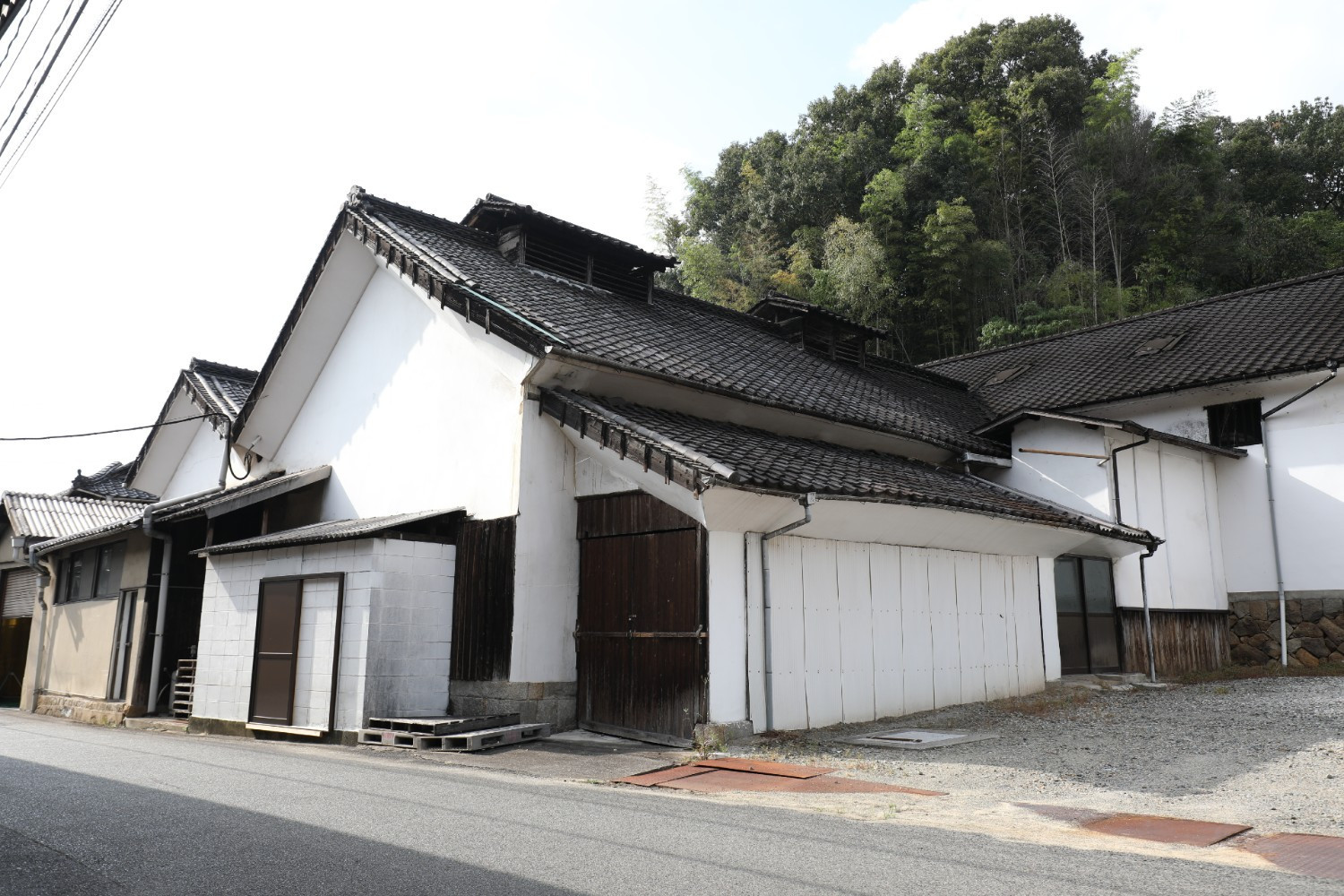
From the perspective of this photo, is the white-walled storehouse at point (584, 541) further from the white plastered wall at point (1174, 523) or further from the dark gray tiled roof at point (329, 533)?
the white plastered wall at point (1174, 523)

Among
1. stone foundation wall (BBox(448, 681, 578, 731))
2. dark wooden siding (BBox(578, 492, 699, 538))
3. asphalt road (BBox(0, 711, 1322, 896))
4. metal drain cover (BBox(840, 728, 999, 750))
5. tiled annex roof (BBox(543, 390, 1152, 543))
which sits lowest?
asphalt road (BBox(0, 711, 1322, 896))

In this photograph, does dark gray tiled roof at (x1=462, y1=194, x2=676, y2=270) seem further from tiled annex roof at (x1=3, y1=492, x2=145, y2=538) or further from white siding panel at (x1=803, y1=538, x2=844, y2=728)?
tiled annex roof at (x1=3, y1=492, x2=145, y2=538)

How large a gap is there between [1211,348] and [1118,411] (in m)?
1.96

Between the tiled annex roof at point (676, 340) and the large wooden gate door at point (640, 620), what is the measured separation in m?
2.08

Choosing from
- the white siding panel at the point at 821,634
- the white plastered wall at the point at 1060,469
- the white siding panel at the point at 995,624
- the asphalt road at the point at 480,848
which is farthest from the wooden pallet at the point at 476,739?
the white plastered wall at the point at 1060,469

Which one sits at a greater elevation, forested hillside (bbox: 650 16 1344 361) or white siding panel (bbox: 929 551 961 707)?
forested hillside (bbox: 650 16 1344 361)

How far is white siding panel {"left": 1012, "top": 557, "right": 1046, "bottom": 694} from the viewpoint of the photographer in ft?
40.0

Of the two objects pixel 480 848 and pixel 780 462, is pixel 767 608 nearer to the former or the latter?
pixel 780 462

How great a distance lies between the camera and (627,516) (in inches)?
397

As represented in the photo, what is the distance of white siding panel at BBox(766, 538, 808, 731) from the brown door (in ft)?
19.2

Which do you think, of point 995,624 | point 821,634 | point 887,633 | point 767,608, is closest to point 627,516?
point 767,608

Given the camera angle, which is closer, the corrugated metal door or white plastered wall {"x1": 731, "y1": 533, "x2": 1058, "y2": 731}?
white plastered wall {"x1": 731, "y1": 533, "x2": 1058, "y2": 731}

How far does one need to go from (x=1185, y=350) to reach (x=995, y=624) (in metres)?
8.56

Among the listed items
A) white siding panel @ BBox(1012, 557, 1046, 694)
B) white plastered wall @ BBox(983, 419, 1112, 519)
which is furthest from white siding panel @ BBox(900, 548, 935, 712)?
white plastered wall @ BBox(983, 419, 1112, 519)
